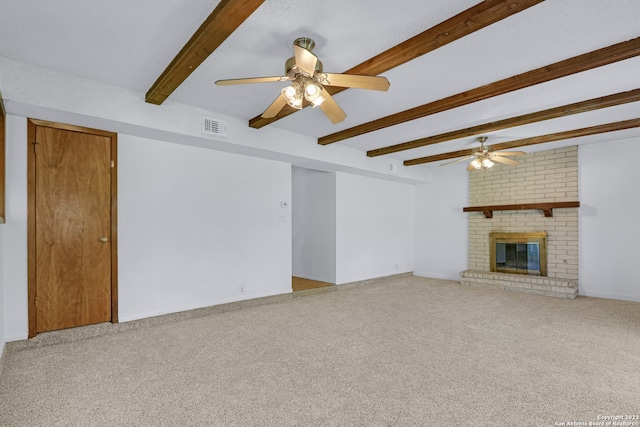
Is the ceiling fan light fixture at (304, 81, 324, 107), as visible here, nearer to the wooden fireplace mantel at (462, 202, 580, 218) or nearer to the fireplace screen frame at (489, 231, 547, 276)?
the wooden fireplace mantel at (462, 202, 580, 218)

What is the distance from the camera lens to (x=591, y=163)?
5.39m

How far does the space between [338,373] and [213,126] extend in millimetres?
3113

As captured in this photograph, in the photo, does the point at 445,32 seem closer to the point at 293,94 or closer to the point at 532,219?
the point at 293,94

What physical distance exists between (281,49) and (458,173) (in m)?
5.64

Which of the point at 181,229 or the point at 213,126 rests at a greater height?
the point at 213,126

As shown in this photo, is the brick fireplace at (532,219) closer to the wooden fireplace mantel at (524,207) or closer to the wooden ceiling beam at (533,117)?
the wooden fireplace mantel at (524,207)

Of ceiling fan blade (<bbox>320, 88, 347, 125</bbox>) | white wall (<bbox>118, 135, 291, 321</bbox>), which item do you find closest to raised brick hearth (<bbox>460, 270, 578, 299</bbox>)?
white wall (<bbox>118, 135, 291, 321</bbox>)

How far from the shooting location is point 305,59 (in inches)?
84.4

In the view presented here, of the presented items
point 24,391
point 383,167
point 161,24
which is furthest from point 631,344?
point 24,391

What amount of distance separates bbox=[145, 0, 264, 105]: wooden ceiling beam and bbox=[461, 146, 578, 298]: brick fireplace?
596 centimetres

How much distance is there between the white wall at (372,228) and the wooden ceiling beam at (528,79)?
89.7 inches

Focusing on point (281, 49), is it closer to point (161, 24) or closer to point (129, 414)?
point (161, 24)

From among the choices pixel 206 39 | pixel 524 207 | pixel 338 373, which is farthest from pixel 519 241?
pixel 206 39

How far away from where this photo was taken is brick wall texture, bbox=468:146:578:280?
18.2ft
